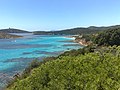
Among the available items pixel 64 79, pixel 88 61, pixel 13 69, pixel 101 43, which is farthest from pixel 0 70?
pixel 101 43

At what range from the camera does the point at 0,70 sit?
6234 cm

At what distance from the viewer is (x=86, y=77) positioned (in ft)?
67.8

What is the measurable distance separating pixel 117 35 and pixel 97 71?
82.9 meters

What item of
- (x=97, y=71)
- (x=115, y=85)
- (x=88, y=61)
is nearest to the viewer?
(x=115, y=85)

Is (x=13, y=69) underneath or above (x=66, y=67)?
underneath

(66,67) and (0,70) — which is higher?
(66,67)

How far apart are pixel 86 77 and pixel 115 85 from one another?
273 cm

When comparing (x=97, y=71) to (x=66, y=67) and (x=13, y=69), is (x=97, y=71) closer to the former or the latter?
(x=66, y=67)

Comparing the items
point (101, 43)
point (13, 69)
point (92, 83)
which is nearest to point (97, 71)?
point (92, 83)

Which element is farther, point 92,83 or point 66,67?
point 66,67

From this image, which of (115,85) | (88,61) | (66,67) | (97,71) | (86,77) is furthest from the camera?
(88,61)

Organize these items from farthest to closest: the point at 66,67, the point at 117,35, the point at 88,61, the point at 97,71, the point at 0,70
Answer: the point at 117,35 < the point at 0,70 < the point at 88,61 < the point at 66,67 < the point at 97,71

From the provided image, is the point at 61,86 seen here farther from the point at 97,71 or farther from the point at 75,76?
the point at 97,71

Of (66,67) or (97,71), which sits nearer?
(97,71)
